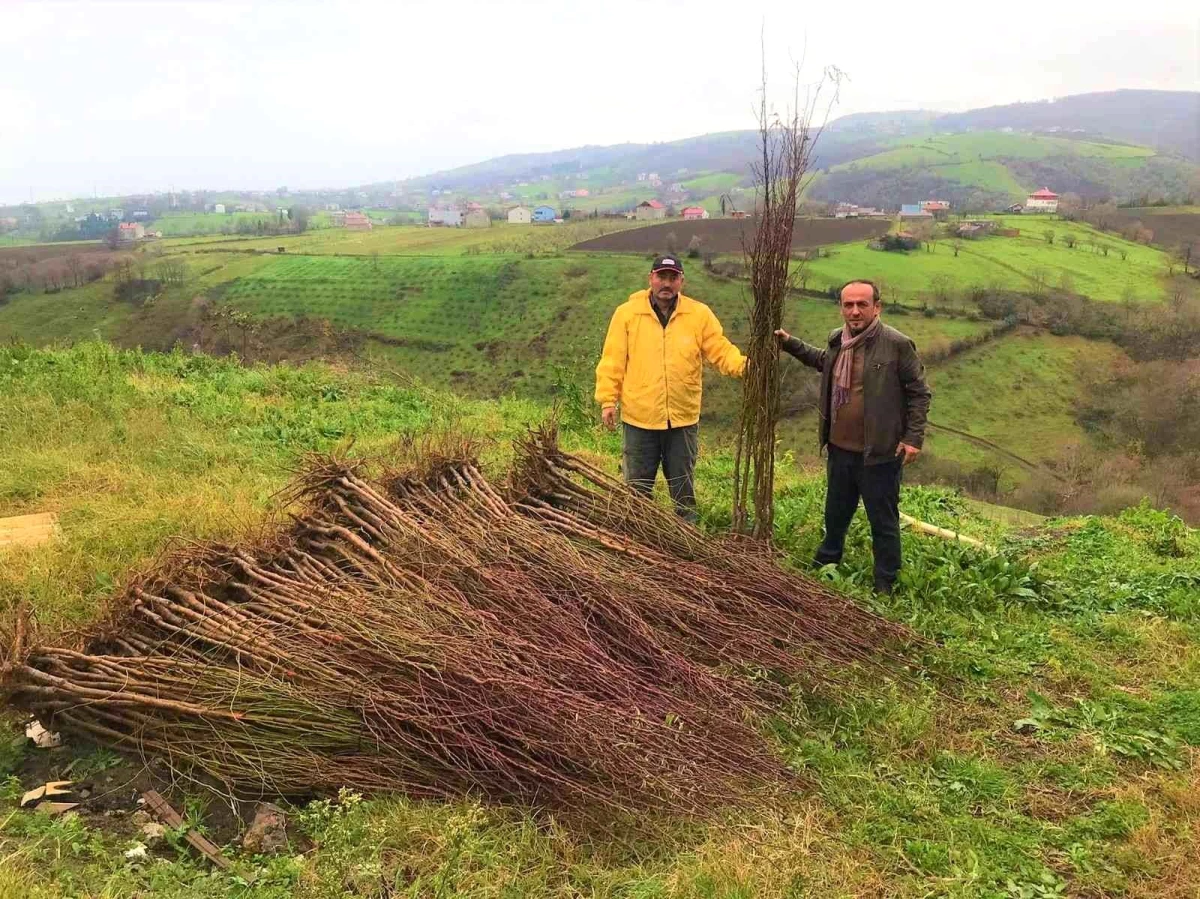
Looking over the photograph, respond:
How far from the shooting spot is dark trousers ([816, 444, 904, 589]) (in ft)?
13.8

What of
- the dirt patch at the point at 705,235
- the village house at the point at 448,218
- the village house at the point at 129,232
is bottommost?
the dirt patch at the point at 705,235

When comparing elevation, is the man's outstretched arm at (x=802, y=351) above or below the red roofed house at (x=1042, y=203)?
above

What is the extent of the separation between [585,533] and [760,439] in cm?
123

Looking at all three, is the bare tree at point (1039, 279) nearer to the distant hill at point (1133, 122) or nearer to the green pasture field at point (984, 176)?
the green pasture field at point (984, 176)

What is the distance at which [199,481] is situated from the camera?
5.73 m

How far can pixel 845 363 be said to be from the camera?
13.6 ft

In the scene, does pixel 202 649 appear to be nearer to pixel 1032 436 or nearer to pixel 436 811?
pixel 436 811

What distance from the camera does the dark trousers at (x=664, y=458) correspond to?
15.4 feet

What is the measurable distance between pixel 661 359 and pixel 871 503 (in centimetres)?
148

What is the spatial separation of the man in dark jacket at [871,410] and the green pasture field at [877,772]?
1.39ft

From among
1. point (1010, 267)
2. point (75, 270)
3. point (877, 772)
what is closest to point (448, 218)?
point (75, 270)

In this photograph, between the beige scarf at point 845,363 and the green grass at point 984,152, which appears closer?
the beige scarf at point 845,363

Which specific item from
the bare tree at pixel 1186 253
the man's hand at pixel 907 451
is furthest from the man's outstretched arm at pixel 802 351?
the bare tree at pixel 1186 253

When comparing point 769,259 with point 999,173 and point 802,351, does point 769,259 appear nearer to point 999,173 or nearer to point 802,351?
point 802,351
